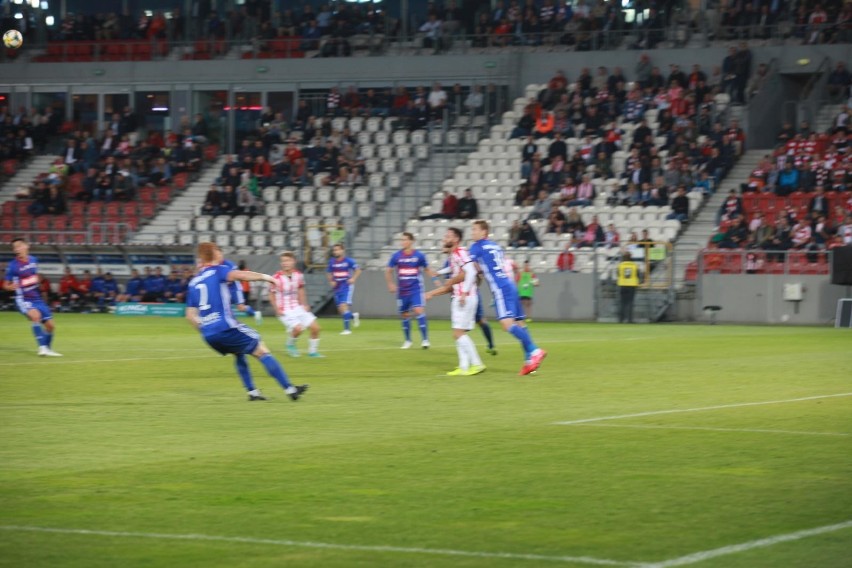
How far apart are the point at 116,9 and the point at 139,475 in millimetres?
49642

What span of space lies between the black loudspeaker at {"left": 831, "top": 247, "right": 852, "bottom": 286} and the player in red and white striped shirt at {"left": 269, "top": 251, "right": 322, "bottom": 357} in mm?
16894

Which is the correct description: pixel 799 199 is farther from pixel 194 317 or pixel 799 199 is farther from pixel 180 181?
pixel 194 317

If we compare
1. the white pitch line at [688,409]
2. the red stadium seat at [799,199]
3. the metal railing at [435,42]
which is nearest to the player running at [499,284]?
the white pitch line at [688,409]

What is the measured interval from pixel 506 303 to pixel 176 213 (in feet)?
103

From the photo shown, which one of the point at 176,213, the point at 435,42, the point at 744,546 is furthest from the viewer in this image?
the point at 435,42

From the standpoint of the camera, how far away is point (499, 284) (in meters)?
19.4

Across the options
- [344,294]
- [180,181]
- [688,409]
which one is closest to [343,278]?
[344,294]

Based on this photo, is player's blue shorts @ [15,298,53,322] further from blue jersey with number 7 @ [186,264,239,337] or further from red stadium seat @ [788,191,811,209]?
red stadium seat @ [788,191,811,209]

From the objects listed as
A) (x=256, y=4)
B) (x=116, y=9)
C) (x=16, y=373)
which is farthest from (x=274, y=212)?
(x=16, y=373)

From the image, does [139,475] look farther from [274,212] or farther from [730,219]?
[274,212]

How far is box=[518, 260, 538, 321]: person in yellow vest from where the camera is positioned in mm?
39875

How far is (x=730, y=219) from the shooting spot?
3988 centimetres

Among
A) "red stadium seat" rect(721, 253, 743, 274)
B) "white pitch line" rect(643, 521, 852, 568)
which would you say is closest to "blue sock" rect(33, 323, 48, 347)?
"white pitch line" rect(643, 521, 852, 568)

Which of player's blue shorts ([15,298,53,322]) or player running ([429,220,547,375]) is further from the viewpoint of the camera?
player's blue shorts ([15,298,53,322])
